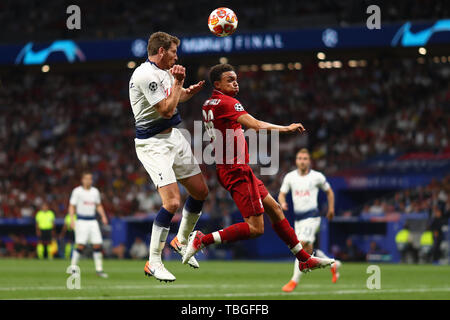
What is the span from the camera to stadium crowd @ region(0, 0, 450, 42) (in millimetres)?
29969

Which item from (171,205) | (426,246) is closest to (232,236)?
(171,205)

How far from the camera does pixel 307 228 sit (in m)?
15.5

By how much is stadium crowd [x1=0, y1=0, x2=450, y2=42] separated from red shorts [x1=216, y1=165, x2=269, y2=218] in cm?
2074

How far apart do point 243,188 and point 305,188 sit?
608cm

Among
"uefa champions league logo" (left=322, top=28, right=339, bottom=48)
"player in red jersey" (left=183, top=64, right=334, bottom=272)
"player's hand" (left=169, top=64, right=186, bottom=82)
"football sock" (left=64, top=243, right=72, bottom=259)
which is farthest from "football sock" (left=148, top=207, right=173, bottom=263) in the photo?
"uefa champions league logo" (left=322, top=28, right=339, bottom=48)

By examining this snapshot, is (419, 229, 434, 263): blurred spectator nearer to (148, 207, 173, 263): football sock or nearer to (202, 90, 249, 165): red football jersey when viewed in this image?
(202, 90, 249, 165): red football jersey

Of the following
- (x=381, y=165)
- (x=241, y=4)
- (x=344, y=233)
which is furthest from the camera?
(x=241, y=4)

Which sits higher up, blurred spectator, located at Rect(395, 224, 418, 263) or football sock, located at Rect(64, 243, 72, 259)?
blurred spectator, located at Rect(395, 224, 418, 263)

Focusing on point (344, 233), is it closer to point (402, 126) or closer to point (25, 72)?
point (402, 126)

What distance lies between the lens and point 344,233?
27109 millimetres

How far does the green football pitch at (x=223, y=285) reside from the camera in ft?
42.9

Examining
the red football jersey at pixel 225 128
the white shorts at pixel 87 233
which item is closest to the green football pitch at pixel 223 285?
the white shorts at pixel 87 233
